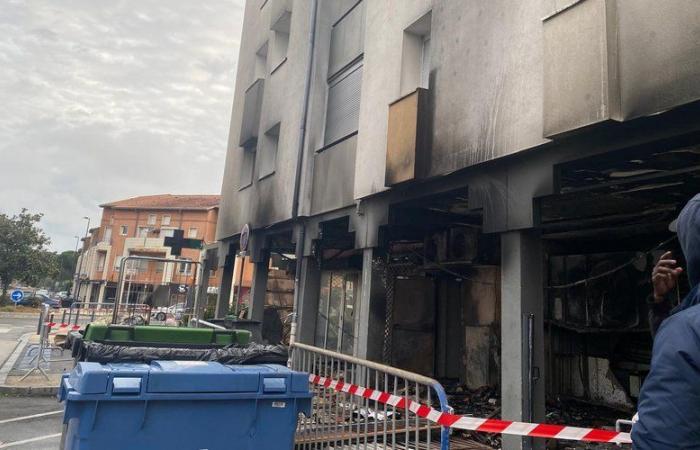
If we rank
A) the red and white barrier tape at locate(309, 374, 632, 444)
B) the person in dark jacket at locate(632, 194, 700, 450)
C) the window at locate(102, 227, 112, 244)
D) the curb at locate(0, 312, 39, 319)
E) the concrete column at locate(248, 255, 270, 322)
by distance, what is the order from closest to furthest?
1. the person in dark jacket at locate(632, 194, 700, 450)
2. the red and white barrier tape at locate(309, 374, 632, 444)
3. the concrete column at locate(248, 255, 270, 322)
4. the curb at locate(0, 312, 39, 319)
5. the window at locate(102, 227, 112, 244)

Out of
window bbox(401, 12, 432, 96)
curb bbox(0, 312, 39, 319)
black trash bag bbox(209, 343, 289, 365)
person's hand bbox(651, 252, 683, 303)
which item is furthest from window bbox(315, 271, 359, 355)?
curb bbox(0, 312, 39, 319)

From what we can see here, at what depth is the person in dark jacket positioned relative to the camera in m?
1.53

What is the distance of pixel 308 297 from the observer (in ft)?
36.6

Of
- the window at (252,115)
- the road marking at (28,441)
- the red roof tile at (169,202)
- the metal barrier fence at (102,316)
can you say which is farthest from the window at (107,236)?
Answer: the road marking at (28,441)

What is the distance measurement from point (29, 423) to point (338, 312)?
853cm

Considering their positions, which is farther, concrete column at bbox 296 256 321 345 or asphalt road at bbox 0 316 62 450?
concrete column at bbox 296 256 321 345

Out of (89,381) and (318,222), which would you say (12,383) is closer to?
(318,222)

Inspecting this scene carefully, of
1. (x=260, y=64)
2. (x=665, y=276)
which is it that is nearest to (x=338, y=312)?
(x=260, y=64)

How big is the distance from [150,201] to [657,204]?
59783mm

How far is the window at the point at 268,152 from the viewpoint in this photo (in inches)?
560

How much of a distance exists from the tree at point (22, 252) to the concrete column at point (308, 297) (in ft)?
115

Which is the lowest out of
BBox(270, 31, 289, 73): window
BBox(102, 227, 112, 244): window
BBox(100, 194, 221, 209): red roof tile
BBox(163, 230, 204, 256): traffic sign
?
BBox(163, 230, 204, 256): traffic sign

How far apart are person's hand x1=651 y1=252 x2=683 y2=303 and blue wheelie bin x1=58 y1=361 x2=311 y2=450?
127 inches

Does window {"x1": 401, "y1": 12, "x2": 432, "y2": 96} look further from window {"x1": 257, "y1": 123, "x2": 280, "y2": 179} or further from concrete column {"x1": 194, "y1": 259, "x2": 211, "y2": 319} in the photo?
concrete column {"x1": 194, "y1": 259, "x2": 211, "y2": 319}
